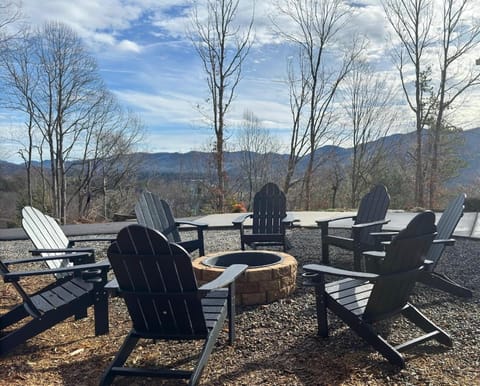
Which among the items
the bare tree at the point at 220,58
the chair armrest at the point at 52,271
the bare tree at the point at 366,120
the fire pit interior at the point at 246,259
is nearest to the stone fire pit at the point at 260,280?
the fire pit interior at the point at 246,259

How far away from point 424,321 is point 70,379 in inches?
78.5

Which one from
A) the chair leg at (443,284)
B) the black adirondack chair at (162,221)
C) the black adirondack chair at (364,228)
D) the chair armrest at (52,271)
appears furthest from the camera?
the black adirondack chair at (162,221)

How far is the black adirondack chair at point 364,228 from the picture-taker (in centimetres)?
381

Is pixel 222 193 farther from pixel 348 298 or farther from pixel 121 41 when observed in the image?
pixel 348 298

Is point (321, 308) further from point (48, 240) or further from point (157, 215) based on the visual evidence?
point (157, 215)

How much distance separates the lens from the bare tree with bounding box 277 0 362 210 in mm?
13367

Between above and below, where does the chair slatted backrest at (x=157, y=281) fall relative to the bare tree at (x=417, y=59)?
below

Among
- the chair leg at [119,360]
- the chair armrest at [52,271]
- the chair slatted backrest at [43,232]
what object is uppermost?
the chair slatted backrest at [43,232]

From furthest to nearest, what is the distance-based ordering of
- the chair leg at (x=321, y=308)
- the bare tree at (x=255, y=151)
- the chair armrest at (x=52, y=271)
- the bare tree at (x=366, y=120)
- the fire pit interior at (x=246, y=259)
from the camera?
the bare tree at (x=255, y=151) < the bare tree at (x=366, y=120) < the fire pit interior at (x=246, y=259) < the chair leg at (x=321, y=308) < the chair armrest at (x=52, y=271)

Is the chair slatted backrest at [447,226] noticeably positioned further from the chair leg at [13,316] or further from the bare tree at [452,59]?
the bare tree at [452,59]

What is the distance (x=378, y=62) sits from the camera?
48.6ft

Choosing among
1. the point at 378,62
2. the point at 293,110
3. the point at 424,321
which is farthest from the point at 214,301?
the point at 378,62

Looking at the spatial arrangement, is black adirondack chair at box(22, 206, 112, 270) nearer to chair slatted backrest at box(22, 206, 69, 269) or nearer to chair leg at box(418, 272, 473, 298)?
chair slatted backrest at box(22, 206, 69, 269)

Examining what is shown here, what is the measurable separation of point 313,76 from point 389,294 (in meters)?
12.8
